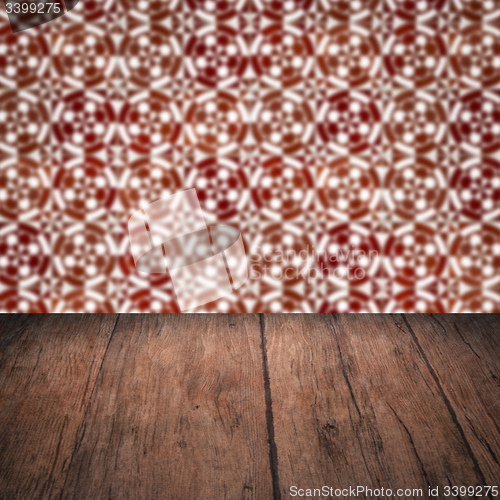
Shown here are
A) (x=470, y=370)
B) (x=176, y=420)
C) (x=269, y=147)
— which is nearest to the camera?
(x=176, y=420)

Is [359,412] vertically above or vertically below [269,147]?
below

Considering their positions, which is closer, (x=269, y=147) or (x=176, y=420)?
(x=176, y=420)

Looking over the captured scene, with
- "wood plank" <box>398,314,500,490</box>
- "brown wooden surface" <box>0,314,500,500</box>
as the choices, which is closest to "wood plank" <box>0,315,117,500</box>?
"brown wooden surface" <box>0,314,500,500</box>

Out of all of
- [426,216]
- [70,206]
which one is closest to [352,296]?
[426,216]

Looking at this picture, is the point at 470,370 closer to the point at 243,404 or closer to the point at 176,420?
the point at 243,404

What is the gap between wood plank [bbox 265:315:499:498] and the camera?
70cm

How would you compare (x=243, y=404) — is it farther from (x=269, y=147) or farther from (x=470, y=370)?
(x=269, y=147)

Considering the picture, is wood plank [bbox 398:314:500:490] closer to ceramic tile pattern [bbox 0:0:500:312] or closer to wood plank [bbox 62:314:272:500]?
ceramic tile pattern [bbox 0:0:500:312]

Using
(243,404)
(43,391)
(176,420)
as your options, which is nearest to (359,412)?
(243,404)

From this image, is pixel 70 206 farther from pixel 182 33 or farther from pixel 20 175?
pixel 182 33

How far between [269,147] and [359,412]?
58 cm

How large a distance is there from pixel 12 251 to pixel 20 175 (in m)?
0.17

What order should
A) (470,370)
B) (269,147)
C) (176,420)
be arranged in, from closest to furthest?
1. (176,420)
2. (470,370)
3. (269,147)

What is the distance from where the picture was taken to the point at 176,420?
31.8 inches
